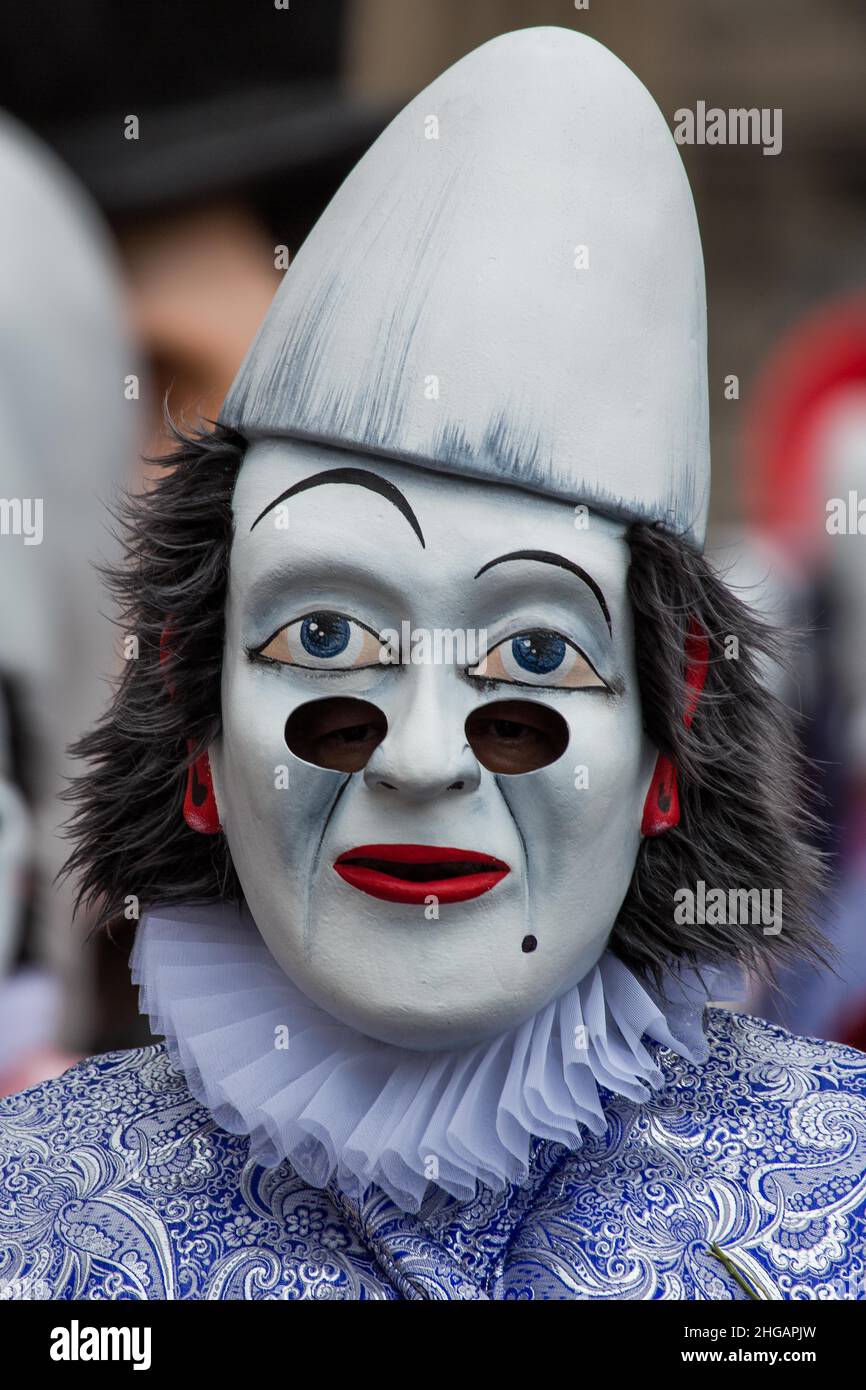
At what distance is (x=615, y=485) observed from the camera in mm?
1918

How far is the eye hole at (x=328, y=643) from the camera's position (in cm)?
191

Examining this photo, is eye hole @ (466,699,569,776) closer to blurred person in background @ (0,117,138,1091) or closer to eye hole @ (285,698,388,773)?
eye hole @ (285,698,388,773)

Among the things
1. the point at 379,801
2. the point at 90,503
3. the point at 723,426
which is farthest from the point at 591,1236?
the point at 723,426

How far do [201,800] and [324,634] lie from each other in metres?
0.28

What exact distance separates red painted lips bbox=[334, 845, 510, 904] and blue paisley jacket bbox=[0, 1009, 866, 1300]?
0.32 m

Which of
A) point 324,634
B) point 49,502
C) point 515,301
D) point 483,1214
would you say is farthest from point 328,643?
point 49,502

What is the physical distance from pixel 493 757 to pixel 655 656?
0.67ft

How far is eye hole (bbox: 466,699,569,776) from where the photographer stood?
1909mm

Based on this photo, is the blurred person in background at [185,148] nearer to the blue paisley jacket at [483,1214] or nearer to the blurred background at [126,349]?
the blurred background at [126,349]

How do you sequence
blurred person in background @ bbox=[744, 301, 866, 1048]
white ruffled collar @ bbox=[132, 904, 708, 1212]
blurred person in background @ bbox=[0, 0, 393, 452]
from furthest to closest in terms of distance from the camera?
blurred person in background @ bbox=[744, 301, 866, 1048] → blurred person in background @ bbox=[0, 0, 393, 452] → white ruffled collar @ bbox=[132, 904, 708, 1212]

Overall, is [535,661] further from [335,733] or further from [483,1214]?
[483,1214]

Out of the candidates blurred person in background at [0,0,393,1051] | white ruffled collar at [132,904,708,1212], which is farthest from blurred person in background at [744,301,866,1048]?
blurred person in background at [0,0,393,1051]

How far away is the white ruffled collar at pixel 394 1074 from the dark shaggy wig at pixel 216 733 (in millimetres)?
93

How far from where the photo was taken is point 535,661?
191cm
